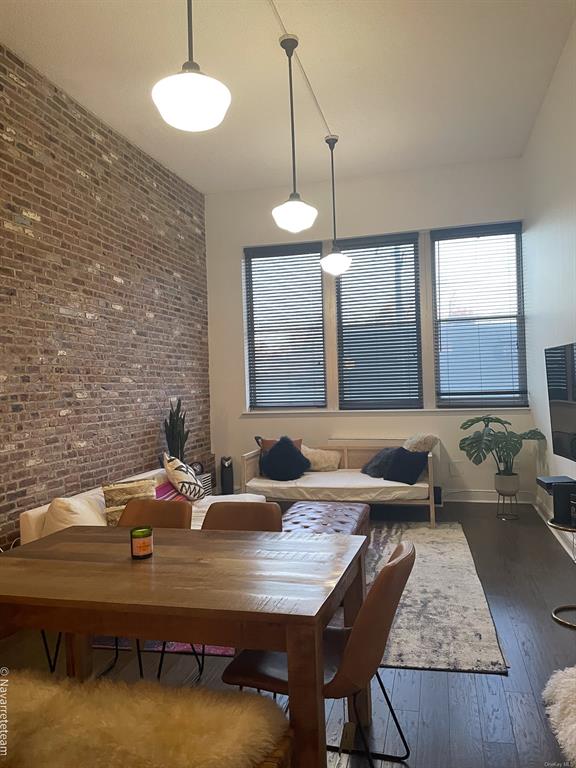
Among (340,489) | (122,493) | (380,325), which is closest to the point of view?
(122,493)

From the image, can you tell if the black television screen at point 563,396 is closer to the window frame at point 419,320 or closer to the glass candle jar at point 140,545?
the window frame at point 419,320

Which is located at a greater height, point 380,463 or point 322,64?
point 322,64

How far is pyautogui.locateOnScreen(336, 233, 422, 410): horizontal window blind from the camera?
6.23 meters

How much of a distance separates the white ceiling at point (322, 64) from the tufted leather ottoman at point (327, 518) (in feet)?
10.9

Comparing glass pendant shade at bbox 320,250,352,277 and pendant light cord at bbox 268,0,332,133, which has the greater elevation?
pendant light cord at bbox 268,0,332,133

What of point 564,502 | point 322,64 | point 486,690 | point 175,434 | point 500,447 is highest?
point 322,64

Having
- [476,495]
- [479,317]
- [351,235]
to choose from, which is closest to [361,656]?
[476,495]

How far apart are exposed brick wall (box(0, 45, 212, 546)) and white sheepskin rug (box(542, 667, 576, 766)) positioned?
310 cm

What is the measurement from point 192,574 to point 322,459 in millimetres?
4244

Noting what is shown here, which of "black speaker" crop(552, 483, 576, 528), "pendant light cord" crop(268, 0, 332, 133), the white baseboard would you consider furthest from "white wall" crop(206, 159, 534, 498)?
"black speaker" crop(552, 483, 576, 528)

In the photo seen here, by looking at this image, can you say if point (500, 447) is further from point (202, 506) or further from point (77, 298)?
point (77, 298)

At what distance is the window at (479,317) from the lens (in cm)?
595

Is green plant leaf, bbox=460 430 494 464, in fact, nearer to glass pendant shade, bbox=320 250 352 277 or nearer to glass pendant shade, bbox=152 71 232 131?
glass pendant shade, bbox=320 250 352 277

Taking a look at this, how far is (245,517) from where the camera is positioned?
106 inches
